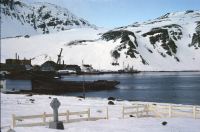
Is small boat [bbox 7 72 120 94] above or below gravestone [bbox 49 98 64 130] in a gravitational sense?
below

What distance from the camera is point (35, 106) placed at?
49000mm

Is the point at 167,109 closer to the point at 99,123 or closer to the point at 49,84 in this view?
the point at 99,123

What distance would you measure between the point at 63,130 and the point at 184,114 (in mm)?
14406

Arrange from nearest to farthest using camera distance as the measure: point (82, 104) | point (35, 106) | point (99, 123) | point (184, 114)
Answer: point (99, 123)
point (184, 114)
point (35, 106)
point (82, 104)

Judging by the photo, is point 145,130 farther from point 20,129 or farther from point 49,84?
point 49,84

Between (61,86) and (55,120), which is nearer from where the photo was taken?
(55,120)

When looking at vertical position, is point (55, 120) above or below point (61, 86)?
above

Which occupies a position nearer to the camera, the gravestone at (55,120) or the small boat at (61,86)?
the gravestone at (55,120)

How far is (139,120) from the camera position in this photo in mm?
36688

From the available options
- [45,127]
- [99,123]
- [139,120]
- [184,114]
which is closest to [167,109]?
[184,114]

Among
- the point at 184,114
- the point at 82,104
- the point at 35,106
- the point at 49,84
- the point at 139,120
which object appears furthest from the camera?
the point at 49,84

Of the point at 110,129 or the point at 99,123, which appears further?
the point at 99,123

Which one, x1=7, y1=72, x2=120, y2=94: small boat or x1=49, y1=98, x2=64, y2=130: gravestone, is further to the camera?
x1=7, y1=72, x2=120, y2=94: small boat

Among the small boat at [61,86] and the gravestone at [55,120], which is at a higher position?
the gravestone at [55,120]
